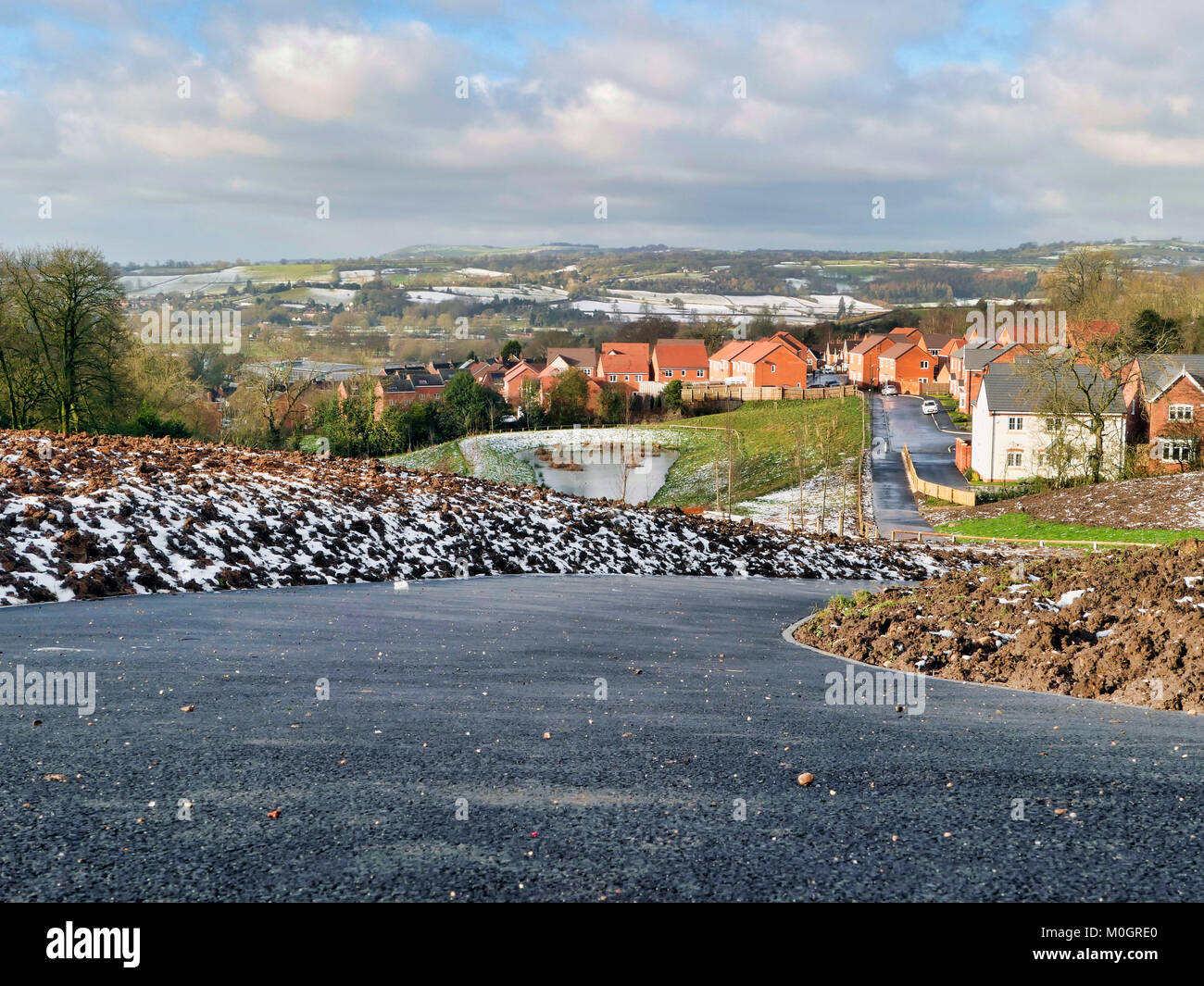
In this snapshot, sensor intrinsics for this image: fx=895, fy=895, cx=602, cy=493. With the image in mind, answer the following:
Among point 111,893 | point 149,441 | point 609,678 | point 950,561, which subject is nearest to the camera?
point 111,893

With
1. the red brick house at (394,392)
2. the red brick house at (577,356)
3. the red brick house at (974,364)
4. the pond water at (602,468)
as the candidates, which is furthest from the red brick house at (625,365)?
the red brick house at (974,364)

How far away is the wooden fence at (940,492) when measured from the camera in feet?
129

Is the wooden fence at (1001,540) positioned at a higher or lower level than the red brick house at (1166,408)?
lower

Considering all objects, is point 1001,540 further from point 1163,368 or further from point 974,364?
point 974,364

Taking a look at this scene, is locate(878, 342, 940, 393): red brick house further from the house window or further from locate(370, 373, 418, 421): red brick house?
the house window

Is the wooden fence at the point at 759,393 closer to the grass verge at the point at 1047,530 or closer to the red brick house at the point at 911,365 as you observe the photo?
the red brick house at the point at 911,365

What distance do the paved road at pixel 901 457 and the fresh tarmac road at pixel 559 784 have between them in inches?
1104

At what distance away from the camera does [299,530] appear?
45.8 feet
